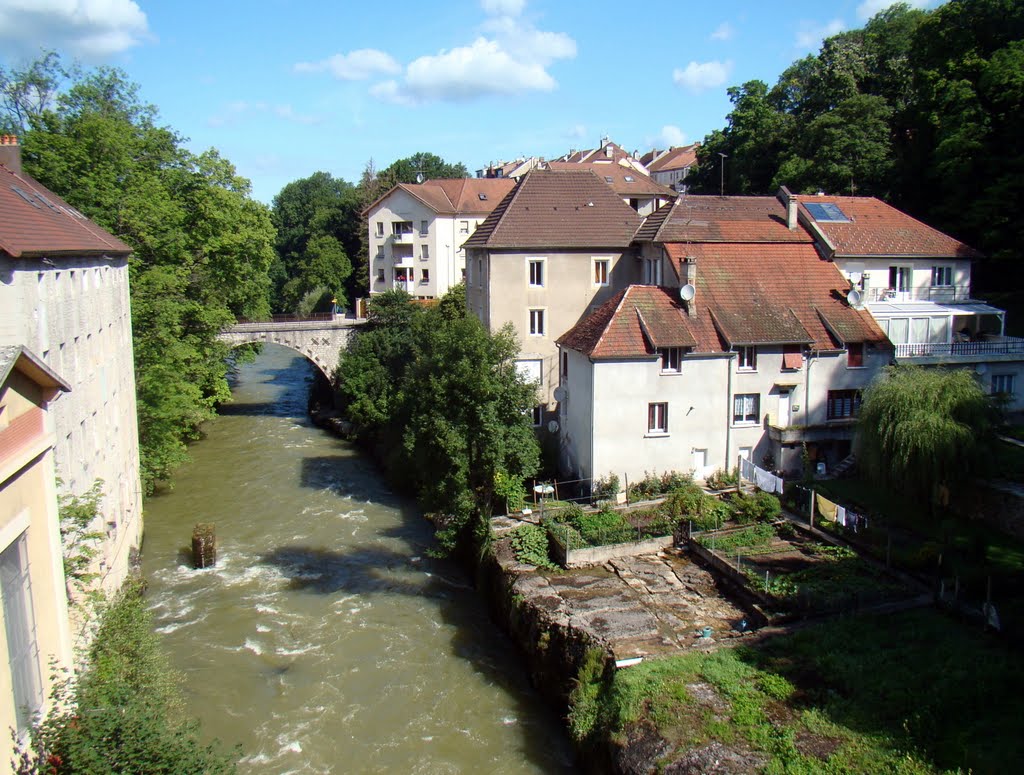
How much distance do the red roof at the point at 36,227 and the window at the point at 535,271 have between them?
47.2 feet

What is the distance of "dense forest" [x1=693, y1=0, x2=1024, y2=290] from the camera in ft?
117

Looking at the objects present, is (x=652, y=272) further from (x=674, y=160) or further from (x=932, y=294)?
(x=674, y=160)

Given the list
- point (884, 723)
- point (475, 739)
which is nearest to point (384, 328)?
point (475, 739)

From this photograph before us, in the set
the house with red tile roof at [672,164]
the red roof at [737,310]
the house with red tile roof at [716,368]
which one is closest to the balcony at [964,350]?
the house with red tile roof at [716,368]

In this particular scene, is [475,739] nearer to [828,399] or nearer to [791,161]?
[828,399]

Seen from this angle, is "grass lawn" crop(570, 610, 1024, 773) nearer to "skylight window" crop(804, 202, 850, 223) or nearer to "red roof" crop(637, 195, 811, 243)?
"red roof" crop(637, 195, 811, 243)

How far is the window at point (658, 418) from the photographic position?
26609mm

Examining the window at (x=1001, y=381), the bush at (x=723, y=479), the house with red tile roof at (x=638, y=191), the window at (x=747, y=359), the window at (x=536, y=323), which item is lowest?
the bush at (x=723, y=479)

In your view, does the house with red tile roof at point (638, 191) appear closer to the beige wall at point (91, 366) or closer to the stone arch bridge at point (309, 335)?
the stone arch bridge at point (309, 335)

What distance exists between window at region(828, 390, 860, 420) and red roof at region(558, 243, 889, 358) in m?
1.80

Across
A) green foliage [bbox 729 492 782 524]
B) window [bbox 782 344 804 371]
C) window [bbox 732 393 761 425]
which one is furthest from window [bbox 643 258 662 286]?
green foliage [bbox 729 492 782 524]

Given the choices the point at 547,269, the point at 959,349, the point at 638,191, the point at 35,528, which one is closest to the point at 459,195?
the point at 638,191

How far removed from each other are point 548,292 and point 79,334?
56.9ft

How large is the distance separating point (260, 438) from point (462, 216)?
26.3m
